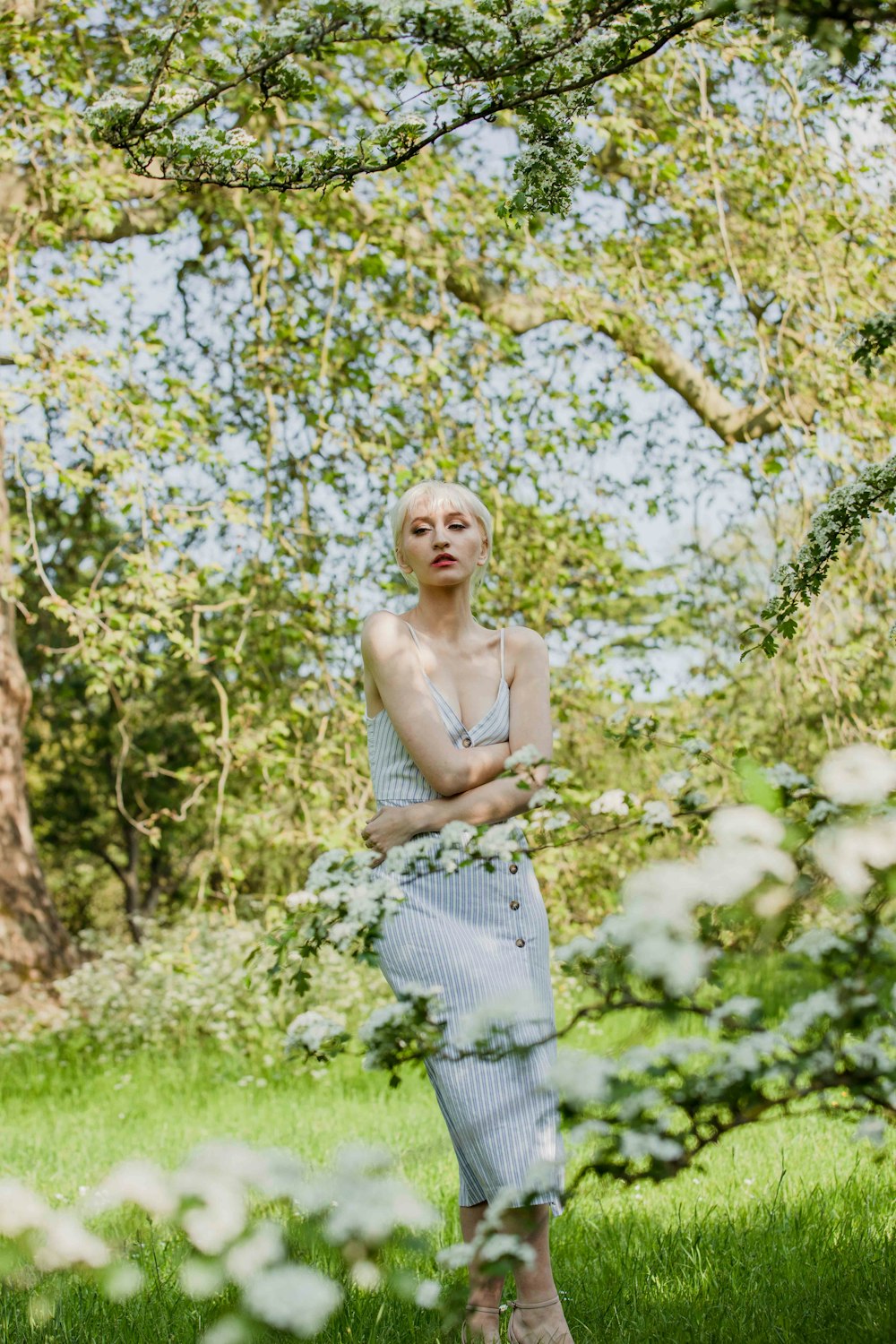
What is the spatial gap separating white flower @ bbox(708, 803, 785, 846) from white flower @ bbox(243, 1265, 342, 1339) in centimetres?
63

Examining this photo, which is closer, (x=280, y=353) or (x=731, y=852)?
(x=731, y=852)

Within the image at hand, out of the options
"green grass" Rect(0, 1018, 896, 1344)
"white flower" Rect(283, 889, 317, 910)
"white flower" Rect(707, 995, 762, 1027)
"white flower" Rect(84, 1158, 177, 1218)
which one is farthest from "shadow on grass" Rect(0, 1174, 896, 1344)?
"white flower" Rect(707, 995, 762, 1027)

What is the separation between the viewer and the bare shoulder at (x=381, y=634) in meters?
2.75

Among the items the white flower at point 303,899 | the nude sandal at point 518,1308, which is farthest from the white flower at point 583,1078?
the nude sandal at point 518,1308

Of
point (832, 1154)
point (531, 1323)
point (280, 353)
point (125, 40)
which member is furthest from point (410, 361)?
point (531, 1323)

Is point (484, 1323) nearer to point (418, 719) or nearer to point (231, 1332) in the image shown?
point (418, 719)

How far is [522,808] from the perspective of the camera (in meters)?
2.68

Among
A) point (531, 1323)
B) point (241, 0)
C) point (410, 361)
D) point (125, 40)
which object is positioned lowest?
point (531, 1323)

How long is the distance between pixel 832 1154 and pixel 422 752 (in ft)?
8.50

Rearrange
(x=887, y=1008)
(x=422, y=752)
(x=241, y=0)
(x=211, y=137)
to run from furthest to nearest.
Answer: (x=241, y=0) < (x=422, y=752) < (x=211, y=137) < (x=887, y=1008)

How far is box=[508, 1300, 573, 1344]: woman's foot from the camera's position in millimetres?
2451

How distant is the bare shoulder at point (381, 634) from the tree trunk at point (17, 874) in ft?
20.1

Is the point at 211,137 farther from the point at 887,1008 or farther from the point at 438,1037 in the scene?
the point at 887,1008

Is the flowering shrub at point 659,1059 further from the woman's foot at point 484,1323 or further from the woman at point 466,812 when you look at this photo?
the woman's foot at point 484,1323
